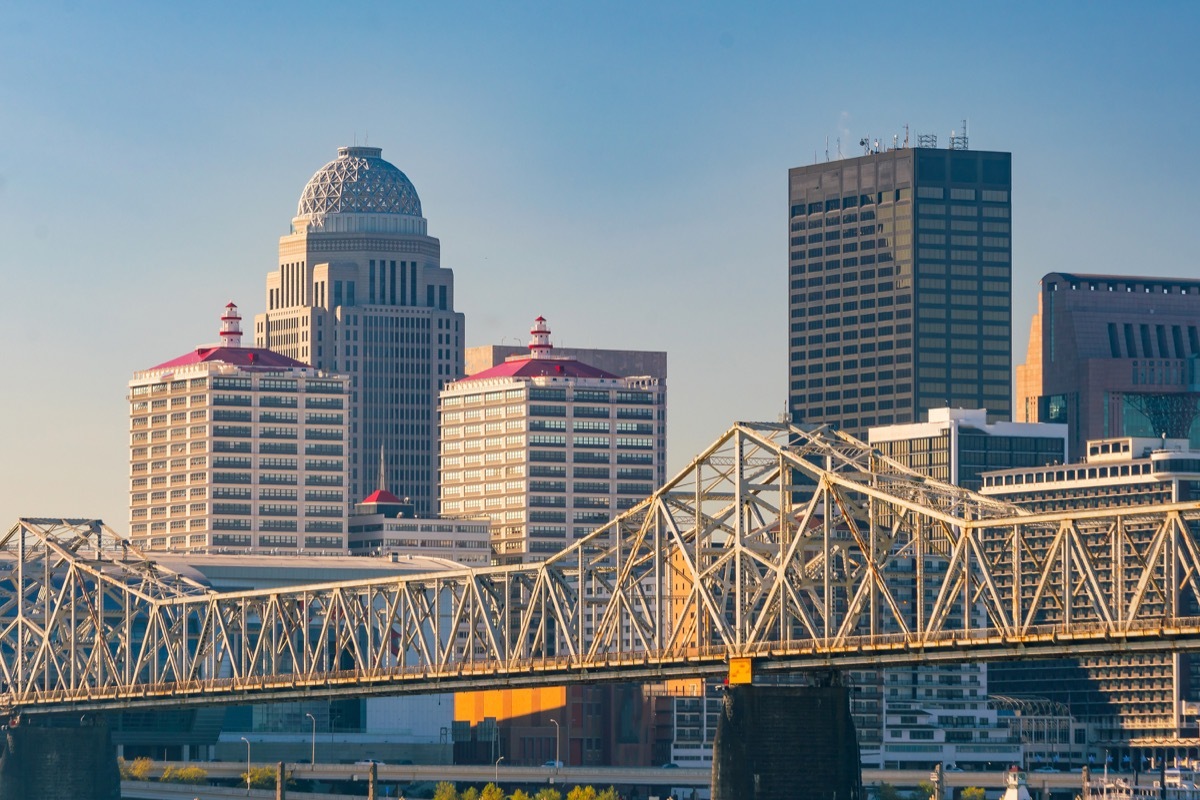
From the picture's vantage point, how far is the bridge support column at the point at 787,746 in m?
172

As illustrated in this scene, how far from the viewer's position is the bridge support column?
6791 inches

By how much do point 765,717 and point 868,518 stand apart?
512 inches

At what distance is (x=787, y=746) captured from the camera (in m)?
174

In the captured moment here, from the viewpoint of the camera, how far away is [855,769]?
174 m

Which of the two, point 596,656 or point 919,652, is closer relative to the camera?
point 919,652

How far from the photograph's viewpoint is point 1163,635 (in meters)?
153

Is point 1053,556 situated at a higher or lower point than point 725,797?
higher

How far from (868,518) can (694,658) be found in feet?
47.3

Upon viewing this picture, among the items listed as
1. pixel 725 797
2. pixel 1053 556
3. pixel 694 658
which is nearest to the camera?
pixel 1053 556

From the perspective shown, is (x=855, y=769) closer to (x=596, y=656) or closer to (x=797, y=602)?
(x=797, y=602)

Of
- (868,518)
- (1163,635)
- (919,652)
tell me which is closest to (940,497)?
(868,518)

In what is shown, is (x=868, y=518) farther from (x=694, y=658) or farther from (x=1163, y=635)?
(x=1163, y=635)

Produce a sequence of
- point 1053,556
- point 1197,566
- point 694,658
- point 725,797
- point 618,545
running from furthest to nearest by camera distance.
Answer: point 618,545
point 694,658
point 725,797
point 1053,556
point 1197,566

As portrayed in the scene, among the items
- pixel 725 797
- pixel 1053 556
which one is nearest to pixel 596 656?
pixel 725 797
